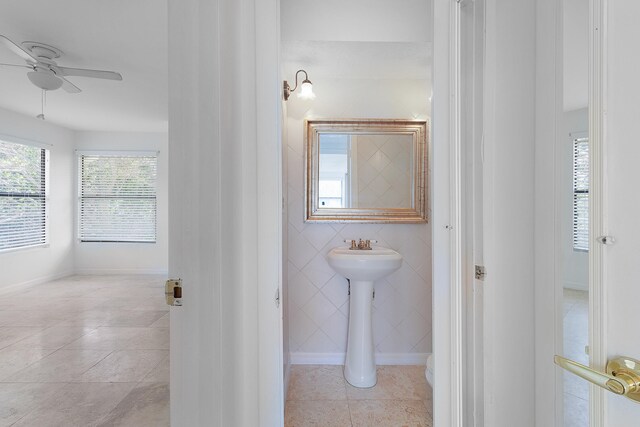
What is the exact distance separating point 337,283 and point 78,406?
1787 millimetres

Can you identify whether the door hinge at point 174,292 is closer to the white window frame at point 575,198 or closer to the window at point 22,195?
the white window frame at point 575,198

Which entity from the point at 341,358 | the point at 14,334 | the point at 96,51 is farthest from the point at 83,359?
the point at 96,51

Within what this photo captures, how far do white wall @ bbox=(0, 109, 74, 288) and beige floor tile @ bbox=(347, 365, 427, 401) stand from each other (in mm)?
4950

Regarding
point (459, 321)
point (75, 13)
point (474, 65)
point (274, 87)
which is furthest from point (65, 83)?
point (459, 321)

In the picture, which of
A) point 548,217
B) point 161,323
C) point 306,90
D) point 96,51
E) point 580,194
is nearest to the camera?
point 580,194

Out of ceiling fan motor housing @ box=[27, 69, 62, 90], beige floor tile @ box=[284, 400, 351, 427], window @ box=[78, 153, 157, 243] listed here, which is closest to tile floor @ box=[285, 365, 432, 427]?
beige floor tile @ box=[284, 400, 351, 427]

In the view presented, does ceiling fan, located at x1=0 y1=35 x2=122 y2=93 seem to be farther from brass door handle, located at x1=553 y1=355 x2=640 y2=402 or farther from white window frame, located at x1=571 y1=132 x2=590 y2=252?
brass door handle, located at x1=553 y1=355 x2=640 y2=402

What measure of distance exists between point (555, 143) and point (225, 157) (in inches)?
39.1

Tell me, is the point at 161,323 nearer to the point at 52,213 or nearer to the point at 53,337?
the point at 53,337

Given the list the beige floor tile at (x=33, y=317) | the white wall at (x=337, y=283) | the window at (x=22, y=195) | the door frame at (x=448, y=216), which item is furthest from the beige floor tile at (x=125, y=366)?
the window at (x=22, y=195)

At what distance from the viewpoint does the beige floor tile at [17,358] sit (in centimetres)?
210

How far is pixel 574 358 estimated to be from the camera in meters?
0.81

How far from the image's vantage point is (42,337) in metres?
→ 2.64

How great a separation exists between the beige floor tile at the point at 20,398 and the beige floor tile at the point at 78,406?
0.15ft
